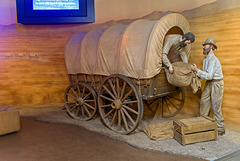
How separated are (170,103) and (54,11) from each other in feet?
13.8

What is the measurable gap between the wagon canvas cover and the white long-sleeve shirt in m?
0.66

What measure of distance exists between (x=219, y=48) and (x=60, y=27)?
4.66 m

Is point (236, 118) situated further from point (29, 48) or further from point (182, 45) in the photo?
point (29, 48)

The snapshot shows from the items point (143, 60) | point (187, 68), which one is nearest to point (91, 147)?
point (143, 60)

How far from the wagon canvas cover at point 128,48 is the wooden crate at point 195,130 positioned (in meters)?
1.04

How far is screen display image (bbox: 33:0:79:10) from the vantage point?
665cm

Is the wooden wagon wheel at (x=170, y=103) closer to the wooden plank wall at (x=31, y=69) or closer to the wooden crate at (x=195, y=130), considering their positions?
the wooden crate at (x=195, y=130)

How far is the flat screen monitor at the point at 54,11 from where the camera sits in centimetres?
660

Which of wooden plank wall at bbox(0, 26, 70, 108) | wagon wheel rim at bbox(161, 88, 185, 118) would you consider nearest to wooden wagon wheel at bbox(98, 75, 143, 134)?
wagon wheel rim at bbox(161, 88, 185, 118)

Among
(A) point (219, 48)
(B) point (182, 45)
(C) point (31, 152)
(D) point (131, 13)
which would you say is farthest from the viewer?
(D) point (131, 13)

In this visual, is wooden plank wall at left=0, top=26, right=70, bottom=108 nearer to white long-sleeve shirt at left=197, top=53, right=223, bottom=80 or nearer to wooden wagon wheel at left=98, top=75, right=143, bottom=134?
wooden wagon wheel at left=98, top=75, right=143, bottom=134

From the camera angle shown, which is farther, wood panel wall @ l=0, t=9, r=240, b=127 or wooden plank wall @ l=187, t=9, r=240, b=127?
wood panel wall @ l=0, t=9, r=240, b=127

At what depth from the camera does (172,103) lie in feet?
18.2

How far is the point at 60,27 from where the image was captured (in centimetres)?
711
